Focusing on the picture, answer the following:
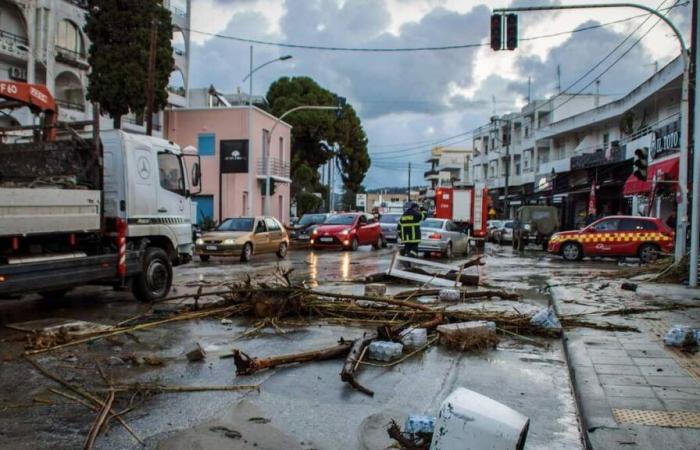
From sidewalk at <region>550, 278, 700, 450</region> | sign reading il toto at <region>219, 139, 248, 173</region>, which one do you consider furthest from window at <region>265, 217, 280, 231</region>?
sidewalk at <region>550, 278, 700, 450</region>

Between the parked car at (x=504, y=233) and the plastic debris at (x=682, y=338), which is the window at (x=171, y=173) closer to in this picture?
the plastic debris at (x=682, y=338)

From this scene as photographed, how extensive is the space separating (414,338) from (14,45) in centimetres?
2830

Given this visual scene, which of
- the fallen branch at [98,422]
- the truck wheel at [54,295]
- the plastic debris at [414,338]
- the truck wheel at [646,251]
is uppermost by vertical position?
the truck wheel at [646,251]

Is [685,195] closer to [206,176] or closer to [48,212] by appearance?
[48,212]

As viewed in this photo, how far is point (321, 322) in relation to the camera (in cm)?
857

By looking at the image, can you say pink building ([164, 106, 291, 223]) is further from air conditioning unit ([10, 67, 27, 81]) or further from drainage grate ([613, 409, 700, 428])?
drainage grate ([613, 409, 700, 428])

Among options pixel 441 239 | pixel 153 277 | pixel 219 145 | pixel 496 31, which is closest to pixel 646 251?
pixel 441 239

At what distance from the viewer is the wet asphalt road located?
4.31m

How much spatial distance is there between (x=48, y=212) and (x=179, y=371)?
365cm

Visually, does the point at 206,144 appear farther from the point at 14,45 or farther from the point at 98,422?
the point at 98,422

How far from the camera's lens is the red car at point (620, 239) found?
20.7 meters

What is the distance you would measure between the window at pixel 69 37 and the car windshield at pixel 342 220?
17.1 meters

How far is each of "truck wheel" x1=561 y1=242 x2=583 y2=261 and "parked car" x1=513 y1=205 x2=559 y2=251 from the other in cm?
770

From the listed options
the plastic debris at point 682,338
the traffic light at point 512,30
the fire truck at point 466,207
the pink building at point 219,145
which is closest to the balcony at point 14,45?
the pink building at point 219,145
